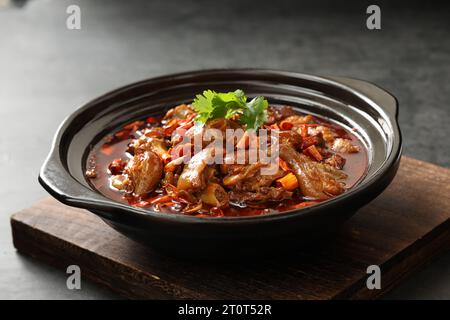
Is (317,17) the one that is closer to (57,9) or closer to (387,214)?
(57,9)

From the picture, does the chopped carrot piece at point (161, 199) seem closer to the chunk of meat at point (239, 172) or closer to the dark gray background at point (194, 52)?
the chunk of meat at point (239, 172)

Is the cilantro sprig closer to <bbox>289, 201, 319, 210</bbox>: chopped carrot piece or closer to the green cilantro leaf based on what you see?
the green cilantro leaf

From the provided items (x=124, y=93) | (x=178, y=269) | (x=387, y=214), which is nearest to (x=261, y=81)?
(x=124, y=93)

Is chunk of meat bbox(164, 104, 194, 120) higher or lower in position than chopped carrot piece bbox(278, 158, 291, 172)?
higher

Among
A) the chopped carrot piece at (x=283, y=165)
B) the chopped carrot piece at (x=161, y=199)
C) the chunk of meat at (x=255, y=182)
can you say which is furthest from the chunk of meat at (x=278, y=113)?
the chopped carrot piece at (x=161, y=199)

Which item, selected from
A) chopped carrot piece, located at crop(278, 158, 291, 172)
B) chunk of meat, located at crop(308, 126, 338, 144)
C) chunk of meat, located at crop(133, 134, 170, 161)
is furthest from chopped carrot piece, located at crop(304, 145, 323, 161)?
chunk of meat, located at crop(133, 134, 170, 161)

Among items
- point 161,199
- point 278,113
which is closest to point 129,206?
point 161,199

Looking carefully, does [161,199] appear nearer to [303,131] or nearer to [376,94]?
[303,131]
